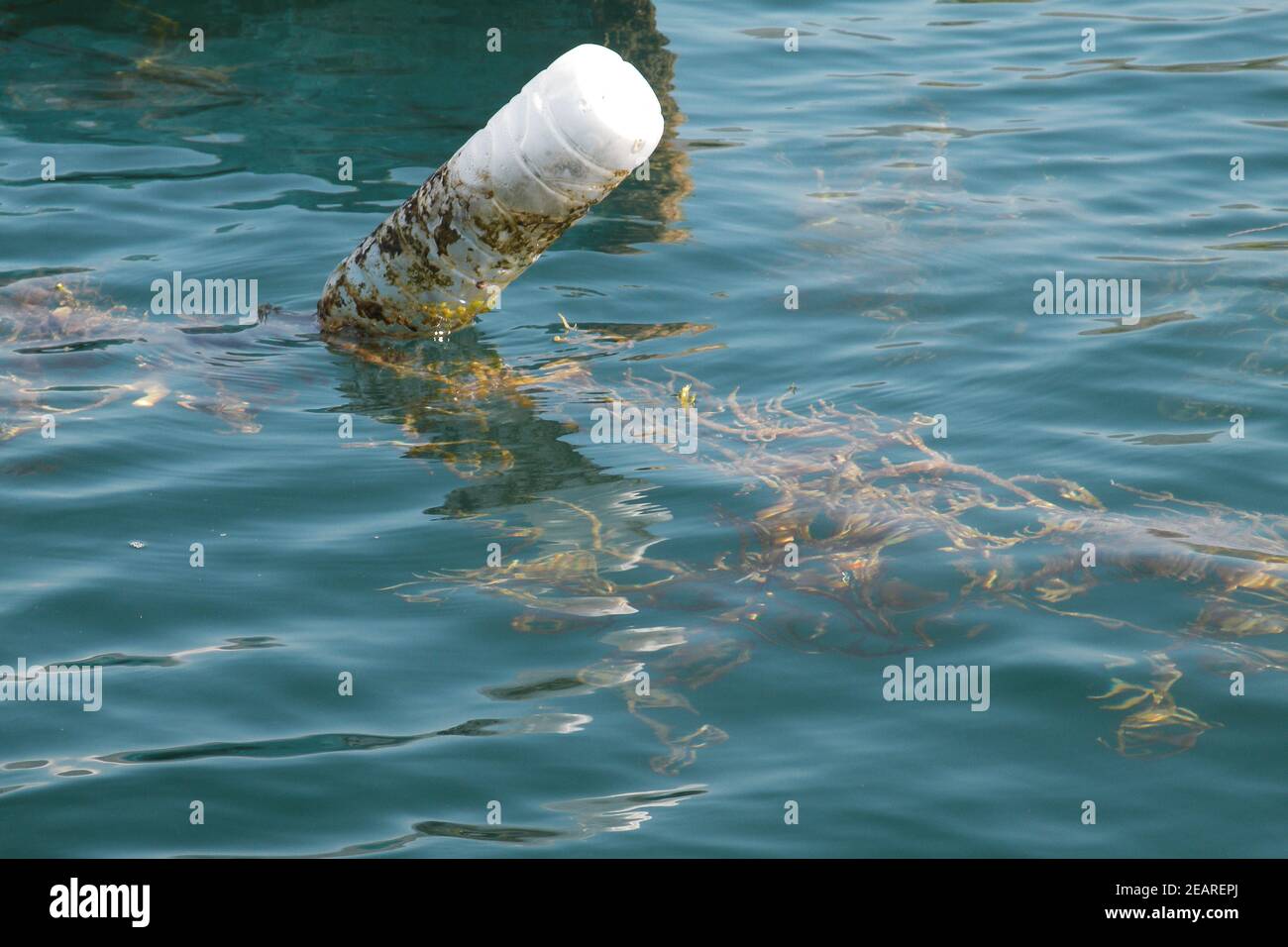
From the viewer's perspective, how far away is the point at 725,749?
4.69 metres

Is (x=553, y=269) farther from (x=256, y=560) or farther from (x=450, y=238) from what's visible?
(x=256, y=560)
